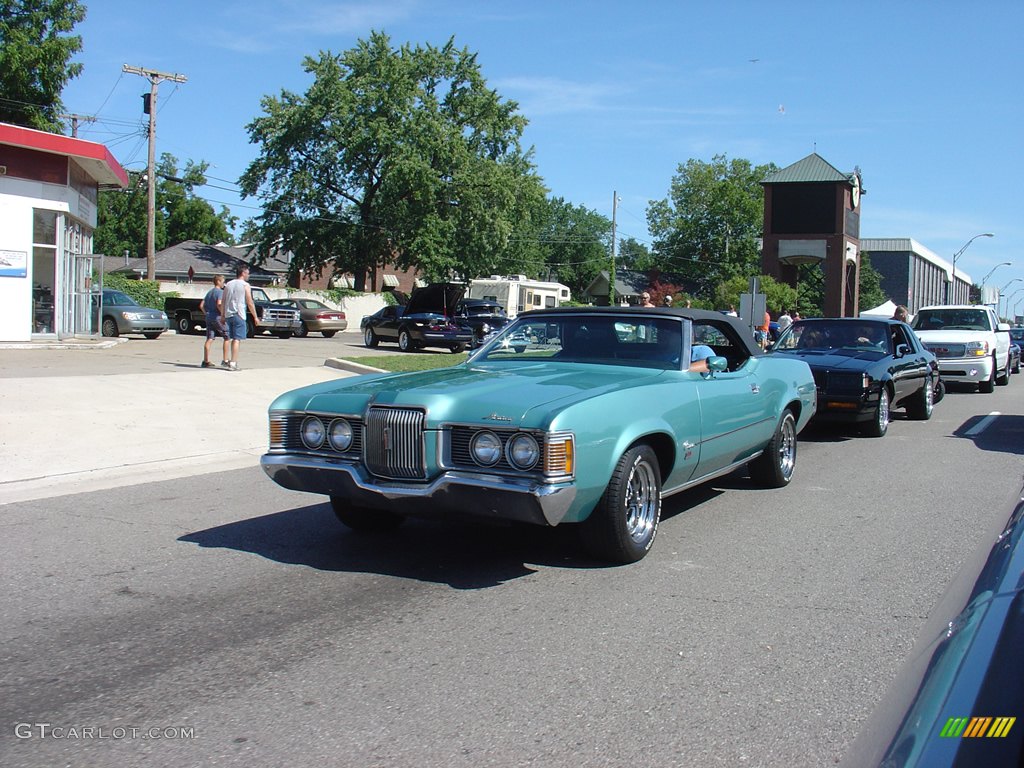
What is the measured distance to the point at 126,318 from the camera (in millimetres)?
26359

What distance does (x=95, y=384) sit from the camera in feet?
42.8

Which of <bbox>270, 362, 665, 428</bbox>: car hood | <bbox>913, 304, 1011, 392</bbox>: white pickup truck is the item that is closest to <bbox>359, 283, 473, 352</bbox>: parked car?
<bbox>913, 304, 1011, 392</bbox>: white pickup truck

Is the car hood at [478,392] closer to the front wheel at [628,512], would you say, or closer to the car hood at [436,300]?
the front wheel at [628,512]

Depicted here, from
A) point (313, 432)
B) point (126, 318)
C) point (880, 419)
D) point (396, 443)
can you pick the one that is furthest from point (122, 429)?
point (126, 318)

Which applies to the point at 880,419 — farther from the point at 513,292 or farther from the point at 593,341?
the point at 513,292

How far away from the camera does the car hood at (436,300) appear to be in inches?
1097

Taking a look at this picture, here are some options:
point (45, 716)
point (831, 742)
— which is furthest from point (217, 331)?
point (831, 742)

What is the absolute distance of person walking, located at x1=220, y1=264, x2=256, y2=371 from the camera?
1569cm

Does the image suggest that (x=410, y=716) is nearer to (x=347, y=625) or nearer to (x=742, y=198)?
(x=347, y=625)

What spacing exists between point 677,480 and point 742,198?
87664 millimetres

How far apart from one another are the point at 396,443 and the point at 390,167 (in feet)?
148

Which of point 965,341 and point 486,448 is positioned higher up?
point 965,341

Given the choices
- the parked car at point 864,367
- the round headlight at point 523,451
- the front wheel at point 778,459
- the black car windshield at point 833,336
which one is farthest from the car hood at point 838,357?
the round headlight at point 523,451

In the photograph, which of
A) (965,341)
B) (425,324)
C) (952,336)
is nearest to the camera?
(965,341)
